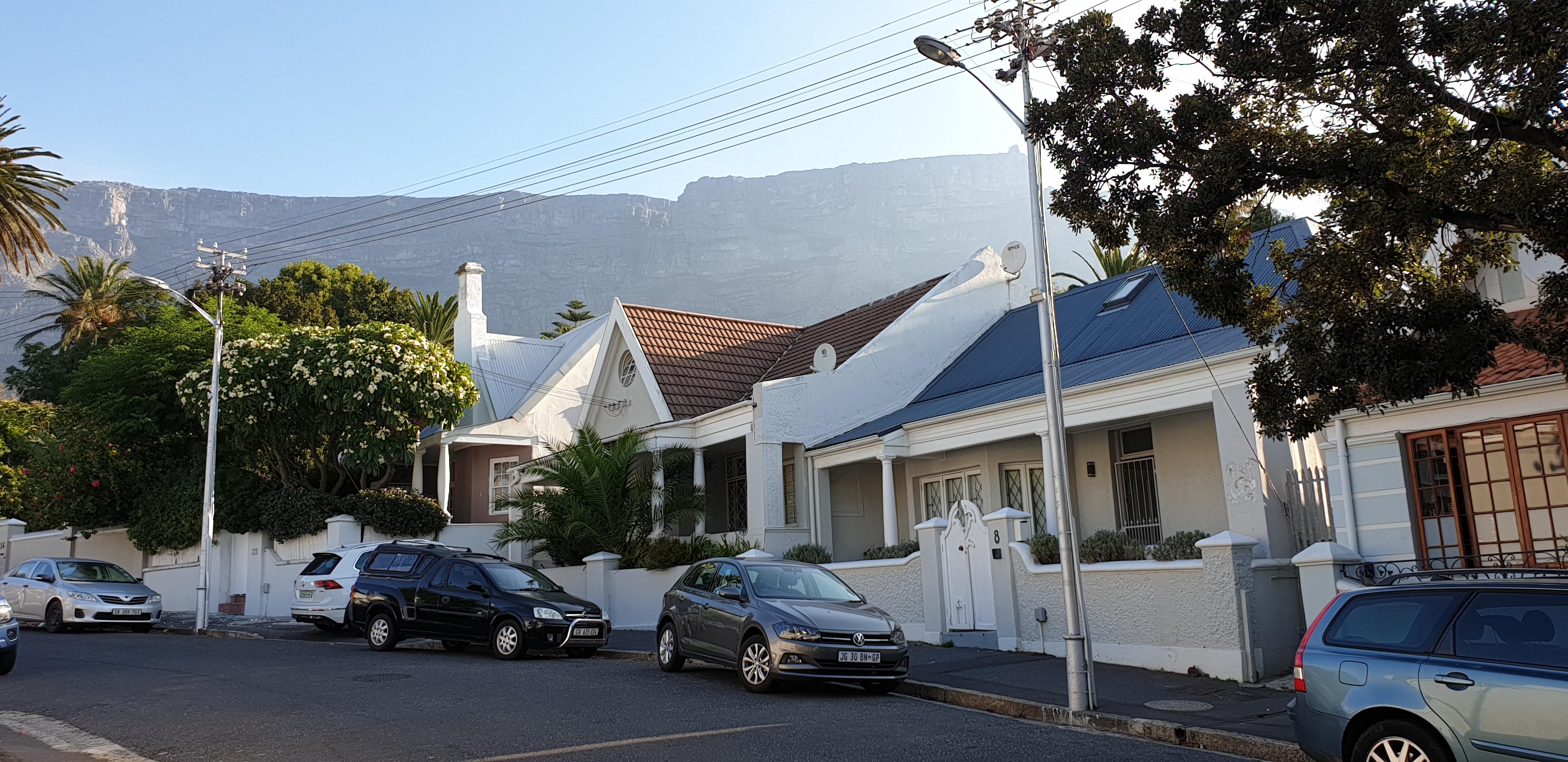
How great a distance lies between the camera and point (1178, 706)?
1016 centimetres

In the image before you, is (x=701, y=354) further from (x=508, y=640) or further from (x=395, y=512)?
(x=508, y=640)

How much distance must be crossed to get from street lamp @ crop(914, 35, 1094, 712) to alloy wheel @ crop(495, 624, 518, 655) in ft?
25.5

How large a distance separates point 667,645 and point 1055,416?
5470mm

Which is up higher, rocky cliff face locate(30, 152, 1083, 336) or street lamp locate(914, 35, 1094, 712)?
rocky cliff face locate(30, 152, 1083, 336)

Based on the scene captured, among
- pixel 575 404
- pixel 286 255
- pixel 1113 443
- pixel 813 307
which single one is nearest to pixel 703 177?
pixel 813 307

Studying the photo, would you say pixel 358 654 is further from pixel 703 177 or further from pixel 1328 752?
pixel 703 177

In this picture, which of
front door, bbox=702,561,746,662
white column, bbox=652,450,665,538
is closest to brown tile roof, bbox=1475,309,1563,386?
front door, bbox=702,561,746,662

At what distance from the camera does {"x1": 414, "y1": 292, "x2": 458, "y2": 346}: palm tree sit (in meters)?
48.0

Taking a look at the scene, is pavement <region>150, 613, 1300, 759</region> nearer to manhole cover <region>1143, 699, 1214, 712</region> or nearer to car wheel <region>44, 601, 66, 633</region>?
manhole cover <region>1143, 699, 1214, 712</region>

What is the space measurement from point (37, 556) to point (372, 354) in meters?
16.2

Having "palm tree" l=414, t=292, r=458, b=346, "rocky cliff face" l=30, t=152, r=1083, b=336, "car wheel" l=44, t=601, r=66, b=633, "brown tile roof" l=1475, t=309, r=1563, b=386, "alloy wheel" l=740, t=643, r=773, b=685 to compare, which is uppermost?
"rocky cliff face" l=30, t=152, r=1083, b=336

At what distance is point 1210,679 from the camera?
38.2 ft

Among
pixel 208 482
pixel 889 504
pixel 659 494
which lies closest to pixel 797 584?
pixel 889 504

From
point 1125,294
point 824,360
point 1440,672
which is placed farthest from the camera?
point 824,360
